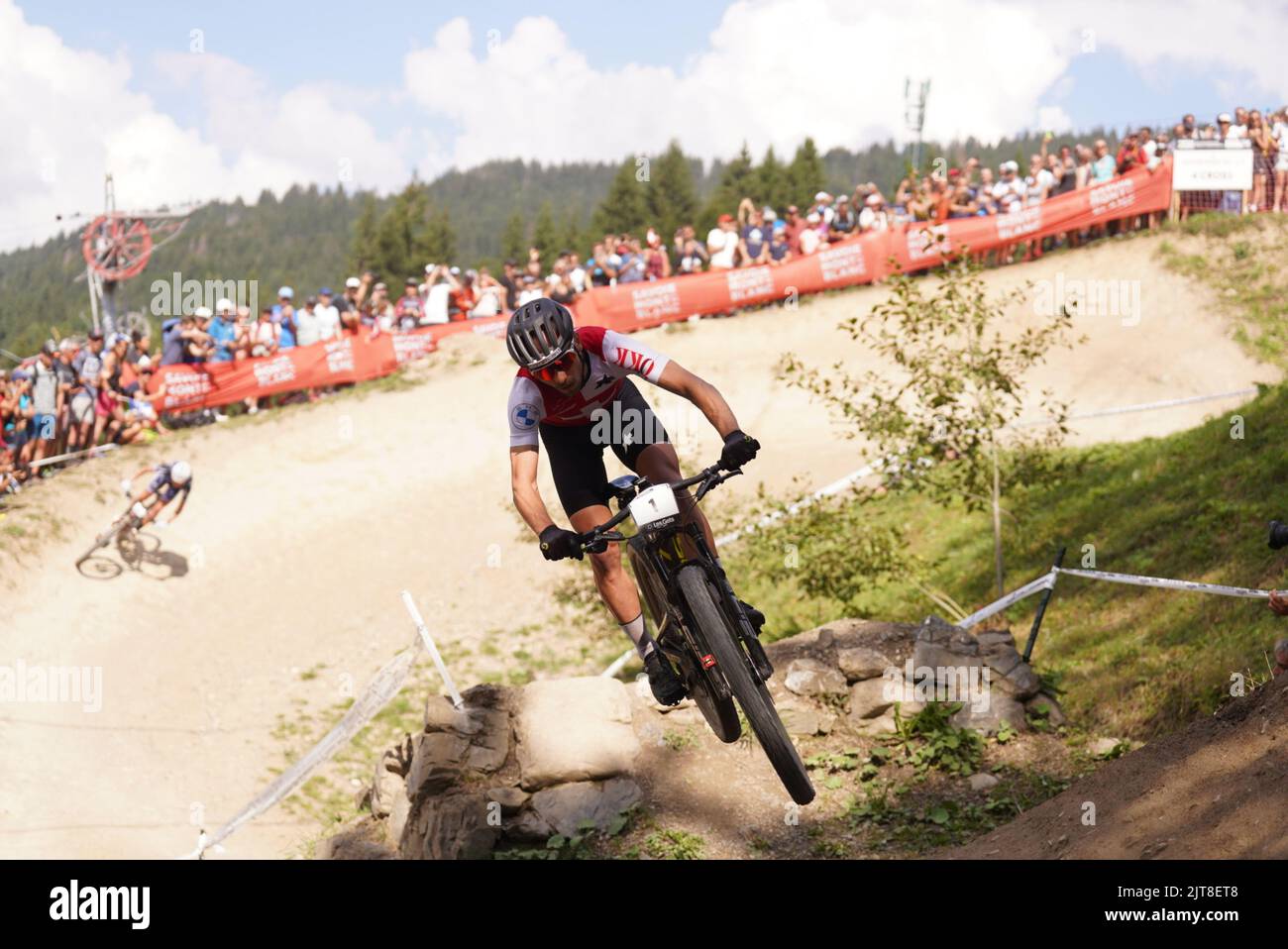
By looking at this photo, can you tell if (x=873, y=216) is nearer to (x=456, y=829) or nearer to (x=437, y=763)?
(x=437, y=763)

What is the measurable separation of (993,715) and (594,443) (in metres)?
4.07

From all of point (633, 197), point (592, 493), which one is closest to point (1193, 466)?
point (592, 493)

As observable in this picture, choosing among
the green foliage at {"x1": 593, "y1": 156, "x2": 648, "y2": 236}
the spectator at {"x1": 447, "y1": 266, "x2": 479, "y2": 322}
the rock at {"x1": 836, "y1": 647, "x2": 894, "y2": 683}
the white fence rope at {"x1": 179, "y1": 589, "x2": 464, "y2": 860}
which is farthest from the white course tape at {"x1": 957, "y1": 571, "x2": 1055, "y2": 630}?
the green foliage at {"x1": 593, "y1": 156, "x2": 648, "y2": 236}

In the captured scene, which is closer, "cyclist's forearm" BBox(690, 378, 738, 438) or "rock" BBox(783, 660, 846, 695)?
"cyclist's forearm" BBox(690, 378, 738, 438)

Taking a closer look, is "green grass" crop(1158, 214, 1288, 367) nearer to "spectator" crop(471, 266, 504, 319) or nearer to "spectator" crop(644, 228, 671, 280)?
"spectator" crop(644, 228, 671, 280)

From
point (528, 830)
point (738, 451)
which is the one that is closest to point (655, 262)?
point (528, 830)

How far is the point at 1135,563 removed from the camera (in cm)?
1339

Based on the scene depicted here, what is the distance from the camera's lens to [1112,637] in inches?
475

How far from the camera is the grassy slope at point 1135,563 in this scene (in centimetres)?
1043

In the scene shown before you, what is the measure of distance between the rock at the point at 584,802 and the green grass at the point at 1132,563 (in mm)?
4078

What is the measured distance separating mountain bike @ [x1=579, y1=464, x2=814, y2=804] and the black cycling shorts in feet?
1.55

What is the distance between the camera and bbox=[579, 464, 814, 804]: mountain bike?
674 cm
